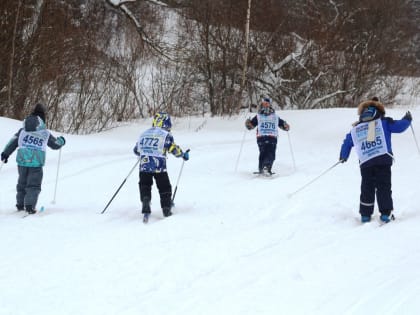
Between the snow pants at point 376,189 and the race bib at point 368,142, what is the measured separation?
16 cm

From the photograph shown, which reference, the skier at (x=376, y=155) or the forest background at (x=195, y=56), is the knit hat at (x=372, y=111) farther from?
the forest background at (x=195, y=56)

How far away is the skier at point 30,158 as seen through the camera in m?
6.82

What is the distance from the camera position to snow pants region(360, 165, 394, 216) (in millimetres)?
6066

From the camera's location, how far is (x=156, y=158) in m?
6.54

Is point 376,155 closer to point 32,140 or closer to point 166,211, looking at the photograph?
point 166,211

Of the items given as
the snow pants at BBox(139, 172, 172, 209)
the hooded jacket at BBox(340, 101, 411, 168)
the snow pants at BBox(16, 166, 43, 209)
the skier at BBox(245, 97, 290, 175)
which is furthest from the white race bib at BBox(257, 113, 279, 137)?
the snow pants at BBox(16, 166, 43, 209)

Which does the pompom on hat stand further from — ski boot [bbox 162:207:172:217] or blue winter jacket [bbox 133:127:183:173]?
ski boot [bbox 162:207:172:217]

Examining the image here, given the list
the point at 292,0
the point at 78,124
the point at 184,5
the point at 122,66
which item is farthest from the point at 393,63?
the point at 78,124

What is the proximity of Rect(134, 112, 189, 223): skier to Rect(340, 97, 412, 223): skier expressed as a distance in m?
2.43

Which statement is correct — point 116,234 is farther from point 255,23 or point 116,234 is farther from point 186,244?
point 255,23

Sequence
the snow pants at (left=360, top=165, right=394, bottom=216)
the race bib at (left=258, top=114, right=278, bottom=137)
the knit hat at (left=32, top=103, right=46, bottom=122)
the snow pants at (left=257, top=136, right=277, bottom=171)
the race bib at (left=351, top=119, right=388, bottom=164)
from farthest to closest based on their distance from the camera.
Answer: the race bib at (left=258, top=114, right=278, bottom=137), the snow pants at (left=257, top=136, right=277, bottom=171), the knit hat at (left=32, top=103, right=46, bottom=122), the race bib at (left=351, top=119, right=388, bottom=164), the snow pants at (left=360, top=165, right=394, bottom=216)

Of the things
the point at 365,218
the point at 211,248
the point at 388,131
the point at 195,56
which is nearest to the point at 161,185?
the point at 211,248

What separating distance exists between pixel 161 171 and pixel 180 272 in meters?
2.40

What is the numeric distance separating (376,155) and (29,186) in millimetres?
4658
